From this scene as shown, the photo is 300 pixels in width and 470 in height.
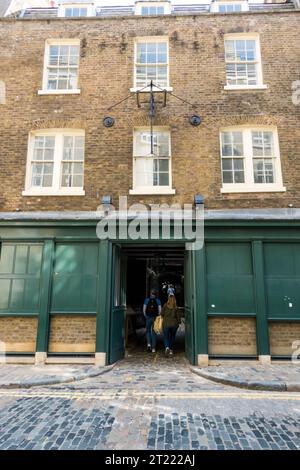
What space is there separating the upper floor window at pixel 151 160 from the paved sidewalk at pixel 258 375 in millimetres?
4979

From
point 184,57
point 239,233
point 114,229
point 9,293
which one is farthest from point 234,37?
point 9,293

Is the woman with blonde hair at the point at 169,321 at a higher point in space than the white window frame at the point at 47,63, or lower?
lower

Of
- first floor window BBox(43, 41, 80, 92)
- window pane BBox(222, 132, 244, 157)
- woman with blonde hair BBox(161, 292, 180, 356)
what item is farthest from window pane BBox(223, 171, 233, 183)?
first floor window BBox(43, 41, 80, 92)

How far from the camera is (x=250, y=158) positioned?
29.5 ft

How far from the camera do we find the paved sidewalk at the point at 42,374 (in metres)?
6.32

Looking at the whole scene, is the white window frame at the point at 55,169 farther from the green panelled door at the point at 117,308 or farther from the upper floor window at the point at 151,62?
the upper floor window at the point at 151,62

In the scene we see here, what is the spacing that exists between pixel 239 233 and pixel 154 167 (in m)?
3.15

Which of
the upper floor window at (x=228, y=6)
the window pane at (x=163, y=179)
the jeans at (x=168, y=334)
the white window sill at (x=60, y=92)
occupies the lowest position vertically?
the jeans at (x=168, y=334)

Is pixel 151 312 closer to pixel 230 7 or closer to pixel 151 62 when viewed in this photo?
pixel 151 62

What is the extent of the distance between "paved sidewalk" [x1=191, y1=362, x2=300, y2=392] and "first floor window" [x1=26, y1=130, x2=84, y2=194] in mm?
6123

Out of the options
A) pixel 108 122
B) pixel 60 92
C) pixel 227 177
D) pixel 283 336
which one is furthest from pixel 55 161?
pixel 283 336

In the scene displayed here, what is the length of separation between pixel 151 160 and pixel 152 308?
4592 mm

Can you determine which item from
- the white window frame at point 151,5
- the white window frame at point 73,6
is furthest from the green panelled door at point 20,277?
the white window frame at point 151,5

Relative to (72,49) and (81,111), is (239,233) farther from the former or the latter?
(72,49)
